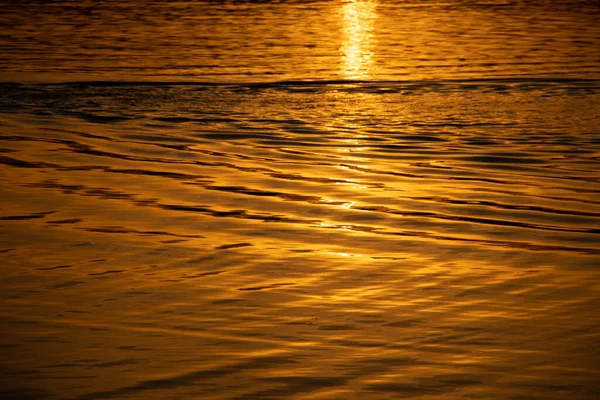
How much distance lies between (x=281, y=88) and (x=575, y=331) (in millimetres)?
11720

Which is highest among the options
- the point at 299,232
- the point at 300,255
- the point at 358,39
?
the point at 300,255

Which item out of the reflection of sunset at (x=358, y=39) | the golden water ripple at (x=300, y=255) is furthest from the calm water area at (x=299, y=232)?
the reflection of sunset at (x=358, y=39)

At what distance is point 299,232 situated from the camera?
8.87 metres

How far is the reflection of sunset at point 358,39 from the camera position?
2041 cm

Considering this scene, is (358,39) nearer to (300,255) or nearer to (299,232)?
(299,232)

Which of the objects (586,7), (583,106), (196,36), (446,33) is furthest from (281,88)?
(586,7)

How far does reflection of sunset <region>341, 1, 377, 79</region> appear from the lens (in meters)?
20.4

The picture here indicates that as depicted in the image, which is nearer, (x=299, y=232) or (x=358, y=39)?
(x=299, y=232)

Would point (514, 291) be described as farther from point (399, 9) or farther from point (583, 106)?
point (399, 9)

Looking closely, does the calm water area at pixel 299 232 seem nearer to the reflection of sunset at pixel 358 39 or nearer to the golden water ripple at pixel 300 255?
the golden water ripple at pixel 300 255

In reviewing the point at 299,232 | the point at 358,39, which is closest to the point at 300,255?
the point at 299,232

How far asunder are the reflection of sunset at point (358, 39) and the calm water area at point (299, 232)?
361 millimetres

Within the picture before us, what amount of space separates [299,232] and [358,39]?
63.6ft

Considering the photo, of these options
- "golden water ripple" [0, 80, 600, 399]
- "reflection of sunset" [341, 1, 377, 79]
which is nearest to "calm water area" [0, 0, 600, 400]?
"golden water ripple" [0, 80, 600, 399]
